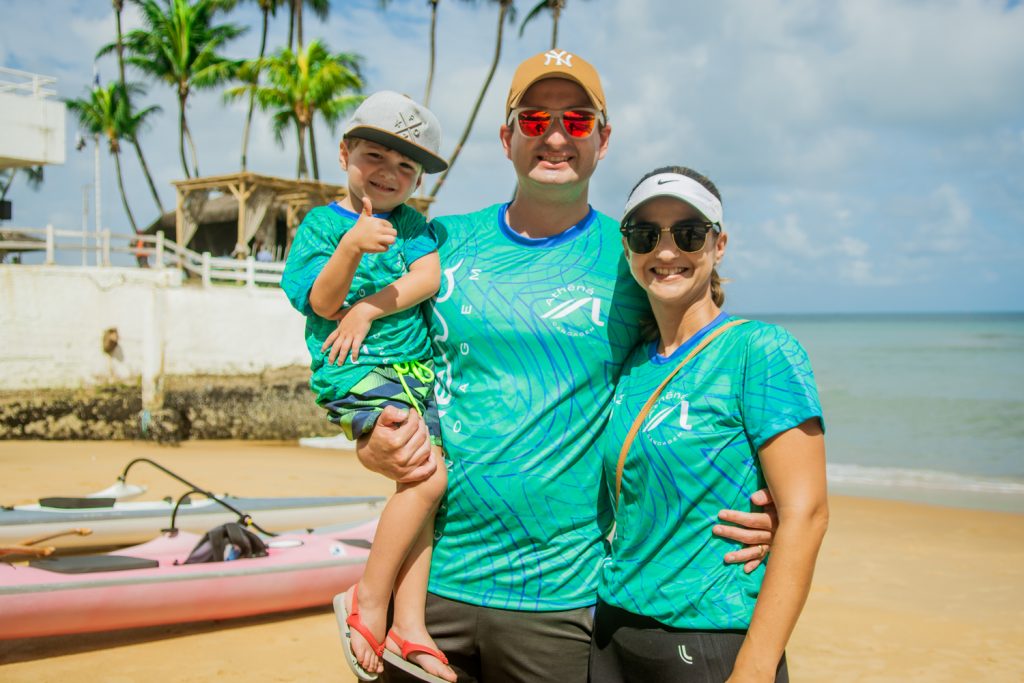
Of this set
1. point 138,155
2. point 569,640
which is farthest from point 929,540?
point 138,155

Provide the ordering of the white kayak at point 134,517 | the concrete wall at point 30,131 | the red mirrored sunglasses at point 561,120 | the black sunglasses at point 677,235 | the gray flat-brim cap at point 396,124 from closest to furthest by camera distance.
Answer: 1. the black sunglasses at point 677,235
2. the red mirrored sunglasses at point 561,120
3. the gray flat-brim cap at point 396,124
4. the white kayak at point 134,517
5. the concrete wall at point 30,131

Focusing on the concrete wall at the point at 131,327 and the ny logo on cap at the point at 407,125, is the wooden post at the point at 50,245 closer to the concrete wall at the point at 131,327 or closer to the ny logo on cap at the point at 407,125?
the concrete wall at the point at 131,327

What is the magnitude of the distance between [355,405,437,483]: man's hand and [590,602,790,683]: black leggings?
684 mm

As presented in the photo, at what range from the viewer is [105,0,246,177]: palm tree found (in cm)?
3116

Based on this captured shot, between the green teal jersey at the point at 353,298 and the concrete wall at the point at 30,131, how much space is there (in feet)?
64.8

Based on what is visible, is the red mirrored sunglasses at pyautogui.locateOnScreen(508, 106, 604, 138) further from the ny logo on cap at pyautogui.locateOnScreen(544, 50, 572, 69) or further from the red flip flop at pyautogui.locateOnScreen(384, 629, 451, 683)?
the red flip flop at pyautogui.locateOnScreen(384, 629, 451, 683)

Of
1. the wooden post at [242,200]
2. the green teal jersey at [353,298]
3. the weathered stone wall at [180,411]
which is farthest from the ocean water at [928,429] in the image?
the wooden post at [242,200]

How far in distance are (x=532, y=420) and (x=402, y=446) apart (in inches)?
15.5

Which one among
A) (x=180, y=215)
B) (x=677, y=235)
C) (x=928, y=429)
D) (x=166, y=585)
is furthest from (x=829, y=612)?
(x=180, y=215)

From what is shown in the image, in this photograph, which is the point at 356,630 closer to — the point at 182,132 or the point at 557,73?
the point at 557,73

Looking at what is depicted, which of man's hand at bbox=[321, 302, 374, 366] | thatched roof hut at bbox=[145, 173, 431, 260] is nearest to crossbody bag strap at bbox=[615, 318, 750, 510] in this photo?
man's hand at bbox=[321, 302, 374, 366]

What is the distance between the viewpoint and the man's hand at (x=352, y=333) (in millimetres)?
2754

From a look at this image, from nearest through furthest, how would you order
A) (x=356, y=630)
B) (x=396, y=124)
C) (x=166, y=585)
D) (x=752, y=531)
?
(x=752, y=531) < (x=356, y=630) < (x=396, y=124) < (x=166, y=585)

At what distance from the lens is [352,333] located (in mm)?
2758
